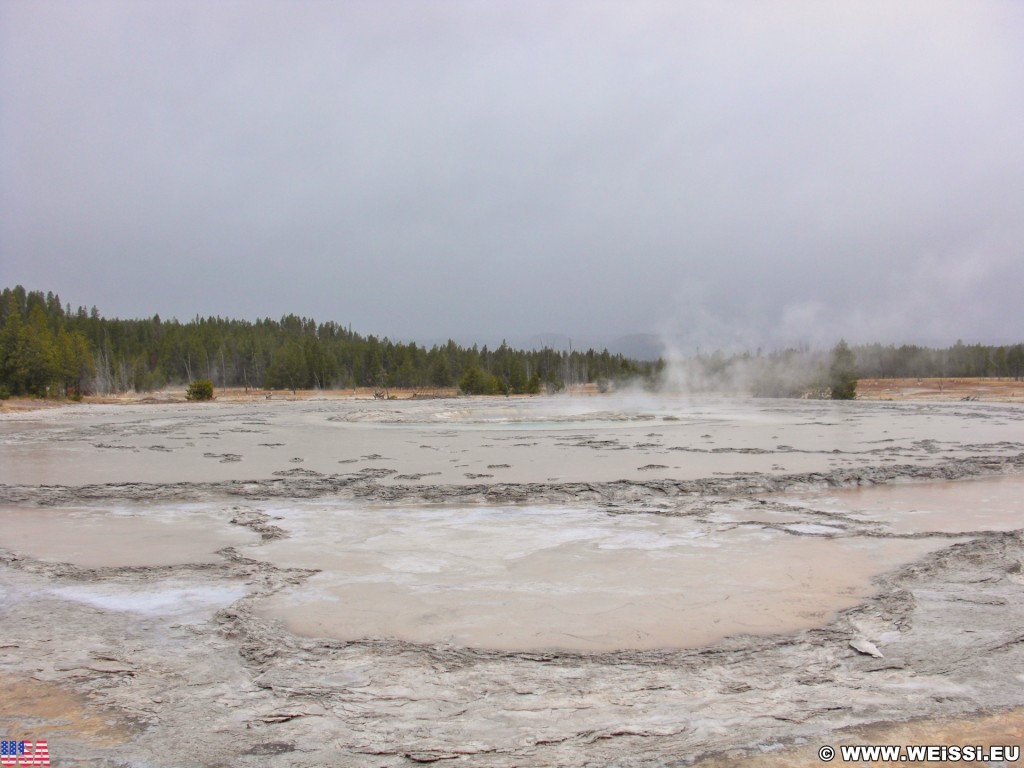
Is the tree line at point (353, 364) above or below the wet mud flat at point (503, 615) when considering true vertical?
above

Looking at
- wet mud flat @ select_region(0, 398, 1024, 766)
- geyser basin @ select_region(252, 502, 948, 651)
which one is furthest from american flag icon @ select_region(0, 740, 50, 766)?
geyser basin @ select_region(252, 502, 948, 651)

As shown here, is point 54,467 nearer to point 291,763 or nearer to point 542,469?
point 542,469

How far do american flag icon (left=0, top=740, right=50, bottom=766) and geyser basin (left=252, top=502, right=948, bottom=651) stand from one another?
87.3 inches

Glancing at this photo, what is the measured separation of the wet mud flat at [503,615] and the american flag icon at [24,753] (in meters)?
0.08

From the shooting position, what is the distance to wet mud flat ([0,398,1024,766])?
4.36 meters

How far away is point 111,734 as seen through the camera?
4.32 meters

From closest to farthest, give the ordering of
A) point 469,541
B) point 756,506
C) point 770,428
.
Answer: point 469,541 < point 756,506 < point 770,428

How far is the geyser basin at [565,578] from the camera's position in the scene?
20.4 feet

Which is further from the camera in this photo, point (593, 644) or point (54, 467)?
point (54, 467)

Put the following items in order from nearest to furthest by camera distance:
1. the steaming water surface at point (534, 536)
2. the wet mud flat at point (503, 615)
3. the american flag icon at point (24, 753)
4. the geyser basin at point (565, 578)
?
the american flag icon at point (24, 753) → the wet mud flat at point (503, 615) → the geyser basin at point (565, 578) → the steaming water surface at point (534, 536)

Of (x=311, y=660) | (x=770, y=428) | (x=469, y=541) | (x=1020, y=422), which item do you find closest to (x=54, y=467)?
(x=469, y=541)

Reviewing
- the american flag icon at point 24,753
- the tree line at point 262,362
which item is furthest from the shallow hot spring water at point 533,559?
the tree line at point 262,362

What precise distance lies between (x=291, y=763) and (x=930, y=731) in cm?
367

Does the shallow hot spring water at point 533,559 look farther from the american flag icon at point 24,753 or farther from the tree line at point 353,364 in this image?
the tree line at point 353,364
